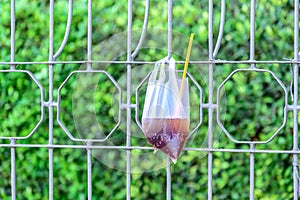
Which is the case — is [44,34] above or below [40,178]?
Result: above

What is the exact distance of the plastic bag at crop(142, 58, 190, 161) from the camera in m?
2.41

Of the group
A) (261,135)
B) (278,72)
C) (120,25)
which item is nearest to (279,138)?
(261,135)

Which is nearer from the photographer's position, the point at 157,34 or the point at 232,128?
the point at 157,34

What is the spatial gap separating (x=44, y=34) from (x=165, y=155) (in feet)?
3.38

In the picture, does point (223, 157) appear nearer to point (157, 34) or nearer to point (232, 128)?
point (232, 128)

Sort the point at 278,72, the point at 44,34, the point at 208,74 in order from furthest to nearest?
the point at 44,34 → the point at 278,72 → the point at 208,74

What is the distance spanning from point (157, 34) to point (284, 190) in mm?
986

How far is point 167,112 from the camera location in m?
2.41

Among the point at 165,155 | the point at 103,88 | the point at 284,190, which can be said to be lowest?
the point at 284,190

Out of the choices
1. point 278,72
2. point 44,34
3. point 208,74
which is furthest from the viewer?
point 44,34

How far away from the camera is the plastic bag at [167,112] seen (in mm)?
2414

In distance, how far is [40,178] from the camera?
3.39m

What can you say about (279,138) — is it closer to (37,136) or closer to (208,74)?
(208,74)

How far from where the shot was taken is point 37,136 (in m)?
3.33
